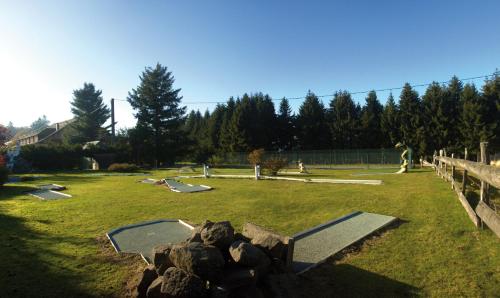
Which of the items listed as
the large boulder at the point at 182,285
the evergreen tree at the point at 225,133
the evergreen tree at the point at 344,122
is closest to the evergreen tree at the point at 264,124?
the evergreen tree at the point at 225,133

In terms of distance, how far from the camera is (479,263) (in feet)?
16.0

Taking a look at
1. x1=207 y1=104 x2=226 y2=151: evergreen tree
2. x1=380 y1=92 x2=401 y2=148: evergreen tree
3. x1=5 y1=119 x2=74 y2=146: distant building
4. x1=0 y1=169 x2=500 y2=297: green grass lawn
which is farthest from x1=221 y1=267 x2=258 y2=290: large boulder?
x1=5 y1=119 x2=74 y2=146: distant building

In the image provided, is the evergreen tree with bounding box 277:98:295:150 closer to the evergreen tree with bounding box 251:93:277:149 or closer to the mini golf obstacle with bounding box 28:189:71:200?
the evergreen tree with bounding box 251:93:277:149

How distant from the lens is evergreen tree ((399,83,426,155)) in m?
43.0

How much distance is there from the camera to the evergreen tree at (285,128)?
54666 millimetres

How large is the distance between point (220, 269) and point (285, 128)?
51474 mm

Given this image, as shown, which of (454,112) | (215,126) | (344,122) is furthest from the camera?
(215,126)

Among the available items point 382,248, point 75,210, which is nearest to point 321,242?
point 382,248

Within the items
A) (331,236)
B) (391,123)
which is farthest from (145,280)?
(391,123)

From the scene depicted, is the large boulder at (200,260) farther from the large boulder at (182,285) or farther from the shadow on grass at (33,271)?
the shadow on grass at (33,271)

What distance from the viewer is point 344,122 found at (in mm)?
50250

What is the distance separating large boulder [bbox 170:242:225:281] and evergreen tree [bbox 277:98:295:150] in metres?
50.9

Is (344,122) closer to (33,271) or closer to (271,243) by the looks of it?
(271,243)

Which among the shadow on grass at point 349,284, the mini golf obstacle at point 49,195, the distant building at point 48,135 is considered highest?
the distant building at point 48,135
